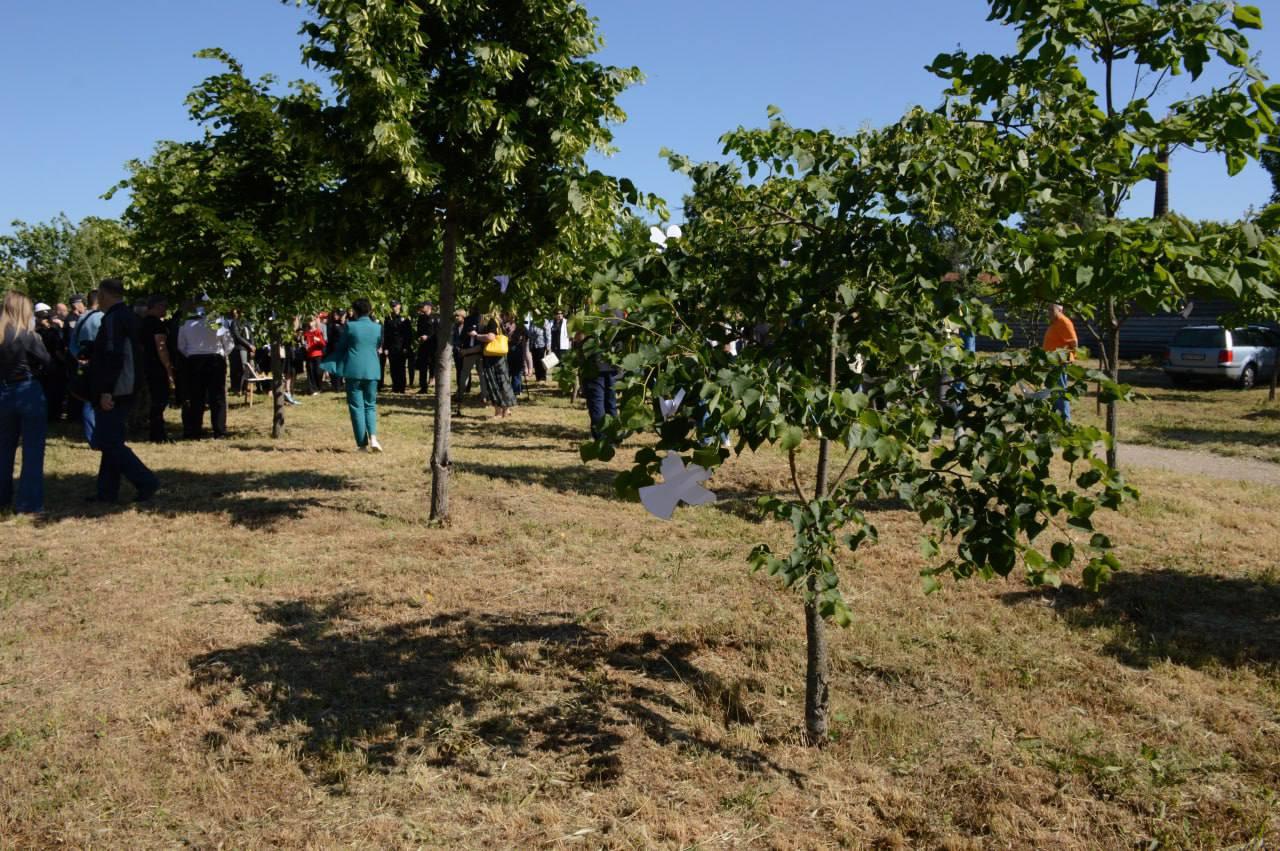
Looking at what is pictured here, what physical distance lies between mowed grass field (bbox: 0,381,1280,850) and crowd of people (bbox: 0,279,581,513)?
82cm

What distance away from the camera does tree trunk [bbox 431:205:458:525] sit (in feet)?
25.8

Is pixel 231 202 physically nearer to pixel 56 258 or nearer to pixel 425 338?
pixel 425 338

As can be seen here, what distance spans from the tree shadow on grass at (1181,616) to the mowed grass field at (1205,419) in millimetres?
6471

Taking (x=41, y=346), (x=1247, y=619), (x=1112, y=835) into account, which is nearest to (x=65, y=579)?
(x=41, y=346)

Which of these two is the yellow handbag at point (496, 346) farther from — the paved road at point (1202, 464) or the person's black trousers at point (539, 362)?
the person's black trousers at point (539, 362)

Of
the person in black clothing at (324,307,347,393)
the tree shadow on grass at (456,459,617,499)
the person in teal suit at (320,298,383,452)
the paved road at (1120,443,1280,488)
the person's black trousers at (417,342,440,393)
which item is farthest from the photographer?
the person's black trousers at (417,342,440,393)

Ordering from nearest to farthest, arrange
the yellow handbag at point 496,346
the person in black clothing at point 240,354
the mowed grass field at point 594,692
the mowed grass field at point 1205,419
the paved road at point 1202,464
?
A: the mowed grass field at point 594,692, the paved road at point 1202,464, the mowed grass field at point 1205,419, the yellow handbag at point 496,346, the person in black clothing at point 240,354

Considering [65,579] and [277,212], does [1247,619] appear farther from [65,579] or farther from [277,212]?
[277,212]

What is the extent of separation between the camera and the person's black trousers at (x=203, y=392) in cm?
1266

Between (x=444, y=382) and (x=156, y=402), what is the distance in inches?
238

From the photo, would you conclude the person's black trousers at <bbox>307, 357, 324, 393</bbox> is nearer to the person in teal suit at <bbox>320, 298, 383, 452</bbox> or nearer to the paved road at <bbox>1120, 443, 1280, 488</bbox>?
the person in teal suit at <bbox>320, 298, 383, 452</bbox>

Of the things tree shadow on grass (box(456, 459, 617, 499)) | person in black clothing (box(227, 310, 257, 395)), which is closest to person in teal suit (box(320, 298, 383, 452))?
tree shadow on grass (box(456, 459, 617, 499))

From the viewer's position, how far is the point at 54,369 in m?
13.5

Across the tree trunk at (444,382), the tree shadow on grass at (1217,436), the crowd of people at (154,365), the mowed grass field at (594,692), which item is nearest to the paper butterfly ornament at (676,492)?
the crowd of people at (154,365)
